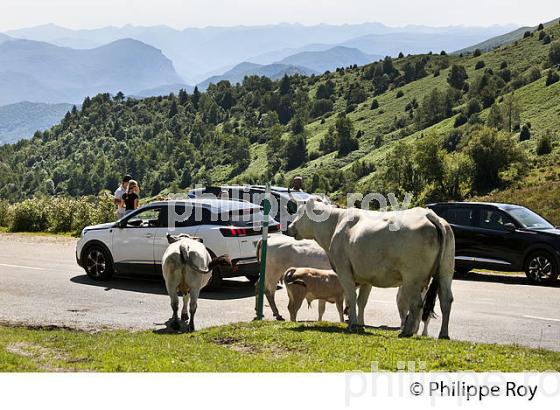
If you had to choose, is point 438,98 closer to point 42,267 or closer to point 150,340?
point 42,267

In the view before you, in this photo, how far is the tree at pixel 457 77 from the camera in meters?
156

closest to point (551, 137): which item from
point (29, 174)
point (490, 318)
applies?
point (490, 318)

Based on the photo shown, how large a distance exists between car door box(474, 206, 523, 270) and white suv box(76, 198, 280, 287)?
5.72m

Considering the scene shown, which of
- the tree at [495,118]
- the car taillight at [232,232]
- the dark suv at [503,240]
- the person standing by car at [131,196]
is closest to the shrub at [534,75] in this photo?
the tree at [495,118]

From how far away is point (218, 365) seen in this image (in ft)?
30.3

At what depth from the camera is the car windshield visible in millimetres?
20688

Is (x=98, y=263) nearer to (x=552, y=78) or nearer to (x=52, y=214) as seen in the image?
(x=52, y=214)

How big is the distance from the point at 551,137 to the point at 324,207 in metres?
90.4

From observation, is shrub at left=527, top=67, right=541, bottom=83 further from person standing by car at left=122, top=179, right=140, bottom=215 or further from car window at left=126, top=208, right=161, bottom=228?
car window at left=126, top=208, right=161, bottom=228

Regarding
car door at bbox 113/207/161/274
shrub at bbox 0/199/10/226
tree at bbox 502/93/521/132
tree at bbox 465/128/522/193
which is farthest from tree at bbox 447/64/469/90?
car door at bbox 113/207/161/274

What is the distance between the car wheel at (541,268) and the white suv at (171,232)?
21.0ft

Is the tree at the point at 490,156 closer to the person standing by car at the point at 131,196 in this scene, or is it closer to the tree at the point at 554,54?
the person standing by car at the point at 131,196

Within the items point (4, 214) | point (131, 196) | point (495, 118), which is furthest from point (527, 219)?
point (495, 118)

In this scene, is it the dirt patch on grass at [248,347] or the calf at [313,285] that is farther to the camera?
the calf at [313,285]
